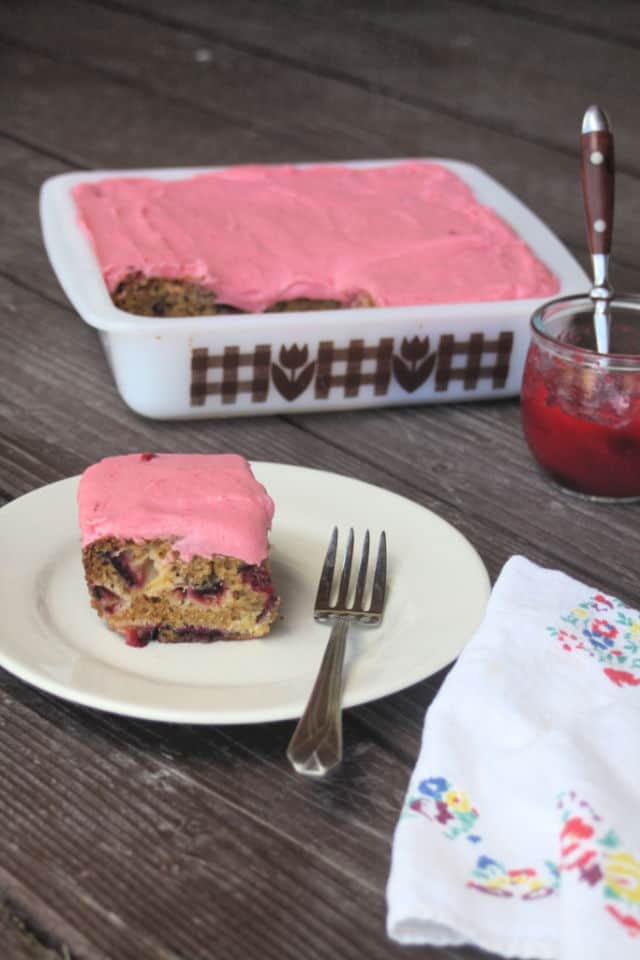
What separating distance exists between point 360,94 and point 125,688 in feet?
5.42

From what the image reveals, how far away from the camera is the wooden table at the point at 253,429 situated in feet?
2.50

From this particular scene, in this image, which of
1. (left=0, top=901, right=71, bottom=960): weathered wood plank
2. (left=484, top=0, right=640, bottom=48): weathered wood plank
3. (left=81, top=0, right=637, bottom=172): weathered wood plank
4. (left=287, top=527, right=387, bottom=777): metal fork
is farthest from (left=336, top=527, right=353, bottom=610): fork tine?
(left=484, top=0, right=640, bottom=48): weathered wood plank

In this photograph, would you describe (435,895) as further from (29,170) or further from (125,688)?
(29,170)

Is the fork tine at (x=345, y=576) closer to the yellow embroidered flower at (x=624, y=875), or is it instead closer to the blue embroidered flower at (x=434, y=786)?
the blue embroidered flower at (x=434, y=786)

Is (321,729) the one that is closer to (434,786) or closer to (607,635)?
(434,786)

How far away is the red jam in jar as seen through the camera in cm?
117

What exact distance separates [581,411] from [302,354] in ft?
0.91

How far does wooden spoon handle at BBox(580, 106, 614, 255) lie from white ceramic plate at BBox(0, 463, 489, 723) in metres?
0.31

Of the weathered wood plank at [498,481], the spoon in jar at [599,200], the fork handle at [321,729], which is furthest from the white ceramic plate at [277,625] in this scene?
the spoon in jar at [599,200]

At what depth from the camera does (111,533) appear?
93 centimetres

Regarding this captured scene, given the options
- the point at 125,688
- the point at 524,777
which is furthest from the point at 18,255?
the point at 524,777

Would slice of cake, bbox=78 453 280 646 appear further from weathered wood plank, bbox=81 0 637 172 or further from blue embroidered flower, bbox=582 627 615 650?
weathered wood plank, bbox=81 0 637 172

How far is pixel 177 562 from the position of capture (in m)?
0.94

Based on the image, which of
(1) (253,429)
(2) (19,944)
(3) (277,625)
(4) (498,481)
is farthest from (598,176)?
(2) (19,944)
